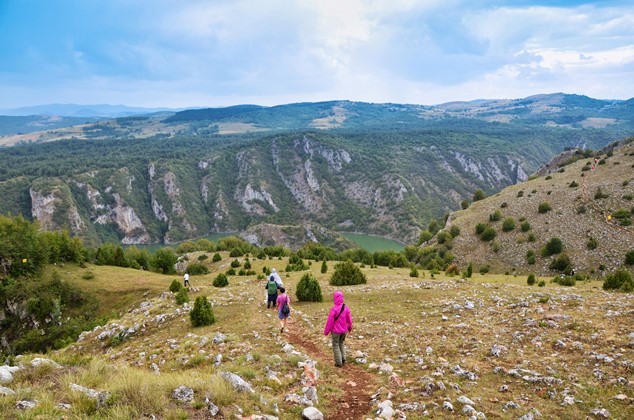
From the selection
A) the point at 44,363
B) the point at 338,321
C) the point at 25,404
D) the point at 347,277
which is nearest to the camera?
the point at 25,404

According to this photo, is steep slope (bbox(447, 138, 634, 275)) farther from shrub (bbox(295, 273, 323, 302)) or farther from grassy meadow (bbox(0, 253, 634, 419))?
shrub (bbox(295, 273, 323, 302))

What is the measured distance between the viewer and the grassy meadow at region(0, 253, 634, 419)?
8.20 m

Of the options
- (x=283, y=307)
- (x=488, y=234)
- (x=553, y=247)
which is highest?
(x=283, y=307)

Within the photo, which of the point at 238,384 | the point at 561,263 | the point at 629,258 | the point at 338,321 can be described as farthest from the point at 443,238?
the point at 238,384

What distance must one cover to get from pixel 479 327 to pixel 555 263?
4703cm

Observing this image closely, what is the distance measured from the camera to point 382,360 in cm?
1252

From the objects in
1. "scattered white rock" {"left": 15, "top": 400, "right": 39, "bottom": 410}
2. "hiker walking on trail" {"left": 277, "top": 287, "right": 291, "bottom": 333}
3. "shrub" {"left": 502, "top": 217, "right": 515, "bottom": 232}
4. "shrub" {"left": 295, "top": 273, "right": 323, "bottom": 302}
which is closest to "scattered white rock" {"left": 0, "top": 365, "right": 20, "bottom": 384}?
"scattered white rock" {"left": 15, "top": 400, "right": 39, "bottom": 410}

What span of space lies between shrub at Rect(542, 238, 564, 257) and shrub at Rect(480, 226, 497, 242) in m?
11.0

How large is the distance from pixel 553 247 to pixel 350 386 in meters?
57.3

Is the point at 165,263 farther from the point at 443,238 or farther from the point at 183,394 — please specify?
the point at 183,394

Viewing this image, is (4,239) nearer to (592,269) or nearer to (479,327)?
(479,327)

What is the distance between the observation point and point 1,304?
1591 inches

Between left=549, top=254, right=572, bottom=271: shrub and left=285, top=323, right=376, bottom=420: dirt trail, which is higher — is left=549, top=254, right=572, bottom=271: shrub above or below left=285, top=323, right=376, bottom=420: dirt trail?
below

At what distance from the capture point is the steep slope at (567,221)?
53.2 metres
